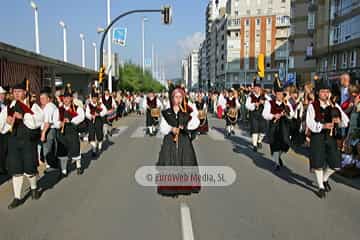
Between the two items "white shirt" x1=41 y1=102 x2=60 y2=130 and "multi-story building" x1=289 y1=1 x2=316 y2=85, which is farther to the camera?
"multi-story building" x1=289 y1=1 x2=316 y2=85

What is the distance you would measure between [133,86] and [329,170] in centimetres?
5875

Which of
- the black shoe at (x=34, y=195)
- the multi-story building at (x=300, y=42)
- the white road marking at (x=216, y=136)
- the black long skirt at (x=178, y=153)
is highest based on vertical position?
the multi-story building at (x=300, y=42)

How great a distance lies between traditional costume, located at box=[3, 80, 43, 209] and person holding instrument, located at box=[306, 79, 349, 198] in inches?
179

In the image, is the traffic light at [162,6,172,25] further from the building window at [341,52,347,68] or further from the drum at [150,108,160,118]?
the building window at [341,52,347,68]

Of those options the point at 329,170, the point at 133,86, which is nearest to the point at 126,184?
the point at 329,170

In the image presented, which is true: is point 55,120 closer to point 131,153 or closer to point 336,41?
point 131,153

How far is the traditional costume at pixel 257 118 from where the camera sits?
11.0 meters

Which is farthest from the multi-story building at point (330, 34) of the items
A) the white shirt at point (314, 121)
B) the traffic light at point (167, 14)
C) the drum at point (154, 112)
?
the white shirt at point (314, 121)

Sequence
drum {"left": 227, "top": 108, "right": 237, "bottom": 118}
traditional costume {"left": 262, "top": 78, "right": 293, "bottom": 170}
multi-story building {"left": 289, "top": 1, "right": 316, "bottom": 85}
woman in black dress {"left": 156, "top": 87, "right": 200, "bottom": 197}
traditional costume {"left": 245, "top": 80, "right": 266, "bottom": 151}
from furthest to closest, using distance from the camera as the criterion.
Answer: multi-story building {"left": 289, "top": 1, "right": 316, "bottom": 85}, drum {"left": 227, "top": 108, "right": 237, "bottom": 118}, traditional costume {"left": 245, "top": 80, "right": 266, "bottom": 151}, traditional costume {"left": 262, "top": 78, "right": 293, "bottom": 170}, woman in black dress {"left": 156, "top": 87, "right": 200, "bottom": 197}

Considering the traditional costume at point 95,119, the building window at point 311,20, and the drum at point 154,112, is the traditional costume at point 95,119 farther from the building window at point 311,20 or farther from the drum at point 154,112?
the building window at point 311,20

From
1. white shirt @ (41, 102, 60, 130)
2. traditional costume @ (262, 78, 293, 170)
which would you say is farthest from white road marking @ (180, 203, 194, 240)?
traditional costume @ (262, 78, 293, 170)

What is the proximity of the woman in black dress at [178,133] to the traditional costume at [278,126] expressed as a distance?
9.67 feet

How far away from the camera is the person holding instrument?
605 cm

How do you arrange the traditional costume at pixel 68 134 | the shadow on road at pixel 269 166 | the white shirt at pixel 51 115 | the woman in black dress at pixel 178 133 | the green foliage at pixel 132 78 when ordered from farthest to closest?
1. the green foliage at pixel 132 78
2. the traditional costume at pixel 68 134
3. the shadow on road at pixel 269 166
4. the white shirt at pixel 51 115
5. the woman in black dress at pixel 178 133
